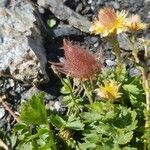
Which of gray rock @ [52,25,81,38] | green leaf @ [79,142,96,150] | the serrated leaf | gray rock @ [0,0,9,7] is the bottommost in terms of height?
green leaf @ [79,142,96,150]

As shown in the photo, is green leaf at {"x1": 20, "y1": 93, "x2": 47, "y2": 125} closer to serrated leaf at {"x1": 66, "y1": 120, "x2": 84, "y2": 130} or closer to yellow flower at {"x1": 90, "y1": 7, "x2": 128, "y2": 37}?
serrated leaf at {"x1": 66, "y1": 120, "x2": 84, "y2": 130}

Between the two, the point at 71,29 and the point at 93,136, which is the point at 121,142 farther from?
the point at 71,29

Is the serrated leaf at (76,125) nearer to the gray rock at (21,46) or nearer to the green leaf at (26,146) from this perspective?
the green leaf at (26,146)

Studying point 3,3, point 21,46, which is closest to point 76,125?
point 21,46

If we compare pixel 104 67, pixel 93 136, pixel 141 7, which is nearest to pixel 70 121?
pixel 93 136

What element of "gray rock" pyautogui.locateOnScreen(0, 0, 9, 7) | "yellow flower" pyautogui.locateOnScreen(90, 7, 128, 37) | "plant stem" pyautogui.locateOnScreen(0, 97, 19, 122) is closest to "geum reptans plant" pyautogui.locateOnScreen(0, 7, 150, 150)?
"yellow flower" pyautogui.locateOnScreen(90, 7, 128, 37)

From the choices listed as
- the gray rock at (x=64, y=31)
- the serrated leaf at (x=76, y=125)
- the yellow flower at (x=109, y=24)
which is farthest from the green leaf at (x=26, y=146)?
the gray rock at (x=64, y=31)
